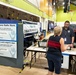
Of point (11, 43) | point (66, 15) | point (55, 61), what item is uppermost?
point (66, 15)

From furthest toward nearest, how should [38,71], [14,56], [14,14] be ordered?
[14,14]
[38,71]
[14,56]

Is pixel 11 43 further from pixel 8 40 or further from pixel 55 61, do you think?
pixel 55 61

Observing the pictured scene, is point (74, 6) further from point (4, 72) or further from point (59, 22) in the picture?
point (4, 72)

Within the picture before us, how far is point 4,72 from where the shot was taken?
3803mm

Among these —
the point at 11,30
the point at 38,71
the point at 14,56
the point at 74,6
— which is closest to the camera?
the point at 11,30

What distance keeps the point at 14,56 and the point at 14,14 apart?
276 cm

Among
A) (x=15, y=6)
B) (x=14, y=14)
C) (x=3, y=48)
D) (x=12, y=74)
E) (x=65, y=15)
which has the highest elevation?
(x=65, y=15)

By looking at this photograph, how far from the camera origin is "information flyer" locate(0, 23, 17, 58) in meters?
2.99

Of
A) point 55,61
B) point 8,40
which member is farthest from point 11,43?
point 55,61

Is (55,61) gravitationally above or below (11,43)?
below

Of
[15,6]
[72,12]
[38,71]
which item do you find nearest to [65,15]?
[72,12]

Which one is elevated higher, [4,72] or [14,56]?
[14,56]

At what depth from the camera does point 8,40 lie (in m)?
3.08

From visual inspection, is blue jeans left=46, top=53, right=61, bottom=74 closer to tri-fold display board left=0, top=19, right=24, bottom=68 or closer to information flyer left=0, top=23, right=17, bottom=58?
tri-fold display board left=0, top=19, right=24, bottom=68
